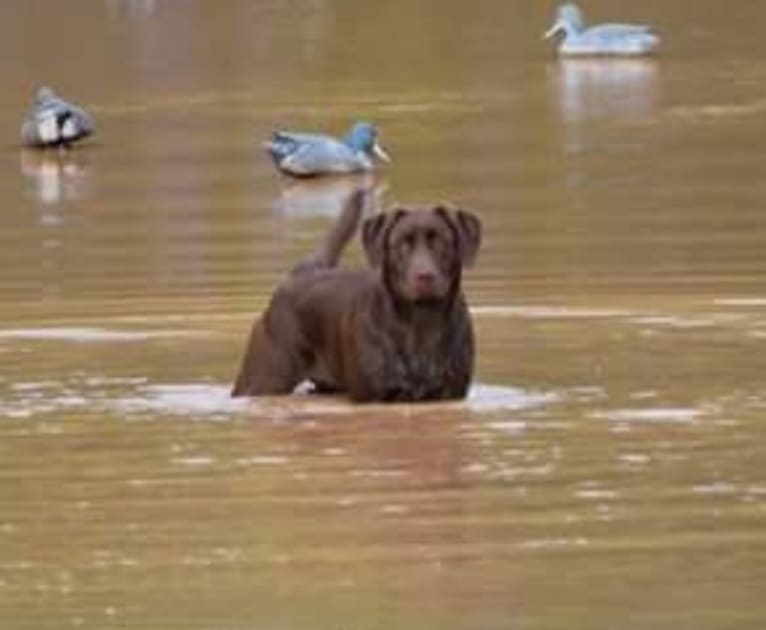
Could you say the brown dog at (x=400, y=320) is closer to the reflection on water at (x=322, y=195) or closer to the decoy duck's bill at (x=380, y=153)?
the reflection on water at (x=322, y=195)

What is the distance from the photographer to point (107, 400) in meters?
12.6

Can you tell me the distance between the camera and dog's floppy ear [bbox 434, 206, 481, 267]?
12.5 meters

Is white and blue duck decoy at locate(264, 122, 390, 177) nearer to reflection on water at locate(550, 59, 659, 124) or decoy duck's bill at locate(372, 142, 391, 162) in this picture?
decoy duck's bill at locate(372, 142, 391, 162)

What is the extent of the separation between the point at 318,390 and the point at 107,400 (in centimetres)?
80

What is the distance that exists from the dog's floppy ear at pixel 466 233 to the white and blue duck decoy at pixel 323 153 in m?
10.7

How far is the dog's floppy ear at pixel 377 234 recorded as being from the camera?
41.3 ft

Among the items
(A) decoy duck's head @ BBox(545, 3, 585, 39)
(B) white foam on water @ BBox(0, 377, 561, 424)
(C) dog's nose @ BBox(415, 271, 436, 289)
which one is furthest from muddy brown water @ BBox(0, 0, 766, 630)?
(A) decoy duck's head @ BBox(545, 3, 585, 39)

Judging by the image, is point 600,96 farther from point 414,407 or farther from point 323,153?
point 414,407

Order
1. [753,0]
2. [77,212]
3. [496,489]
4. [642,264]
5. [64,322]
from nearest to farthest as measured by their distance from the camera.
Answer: [496,489]
[64,322]
[642,264]
[77,212]
[753,0]

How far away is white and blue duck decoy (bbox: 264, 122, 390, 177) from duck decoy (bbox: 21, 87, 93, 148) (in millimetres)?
3055

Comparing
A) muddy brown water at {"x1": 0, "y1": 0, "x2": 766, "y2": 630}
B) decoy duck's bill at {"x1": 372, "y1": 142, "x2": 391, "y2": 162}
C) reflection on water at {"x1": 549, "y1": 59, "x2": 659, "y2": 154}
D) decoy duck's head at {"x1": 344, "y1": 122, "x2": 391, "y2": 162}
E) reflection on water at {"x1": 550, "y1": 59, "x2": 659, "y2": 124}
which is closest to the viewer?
muddy brown water at {"x1": 0, "y1": 0, "x2": 766, "y2": 630}

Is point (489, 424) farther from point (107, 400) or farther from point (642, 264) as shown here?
point (642, 264)

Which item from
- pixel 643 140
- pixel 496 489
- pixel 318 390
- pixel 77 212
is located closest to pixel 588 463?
pixel 496 489

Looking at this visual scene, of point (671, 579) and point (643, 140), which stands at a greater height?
point (671, 579)
